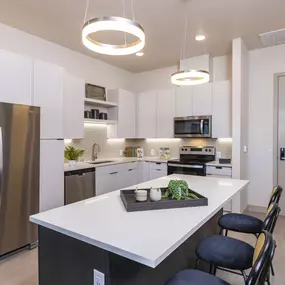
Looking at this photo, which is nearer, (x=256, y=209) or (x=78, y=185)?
(x=78, y=185)

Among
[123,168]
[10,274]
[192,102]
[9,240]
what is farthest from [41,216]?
[192,102]

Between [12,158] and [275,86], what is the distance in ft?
14.0

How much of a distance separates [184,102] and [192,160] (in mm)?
1174

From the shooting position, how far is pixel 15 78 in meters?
2.93

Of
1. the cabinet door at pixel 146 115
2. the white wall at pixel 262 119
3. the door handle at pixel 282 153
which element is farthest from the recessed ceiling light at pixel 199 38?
the door handle at pixel 282 153

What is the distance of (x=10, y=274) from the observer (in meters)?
2.50

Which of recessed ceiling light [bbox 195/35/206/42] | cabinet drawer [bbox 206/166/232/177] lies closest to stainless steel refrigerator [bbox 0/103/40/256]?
recessed ceiling light [bbox 195/35/206/42]

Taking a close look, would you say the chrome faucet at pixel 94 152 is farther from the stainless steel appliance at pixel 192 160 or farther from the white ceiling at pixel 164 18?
the white ceiling at pixel 164 18

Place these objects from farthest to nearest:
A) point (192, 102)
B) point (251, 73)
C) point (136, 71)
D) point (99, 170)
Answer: point (136, 71) → point (192, 102) → point (251, 73) → point (99, 170)

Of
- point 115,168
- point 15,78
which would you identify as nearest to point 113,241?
point 15,78

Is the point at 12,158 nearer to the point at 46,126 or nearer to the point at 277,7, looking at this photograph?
the point at 46,126

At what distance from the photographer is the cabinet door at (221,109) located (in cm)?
457

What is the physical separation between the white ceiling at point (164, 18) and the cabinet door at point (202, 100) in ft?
2.42

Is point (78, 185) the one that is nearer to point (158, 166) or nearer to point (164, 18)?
point (158, 166)
